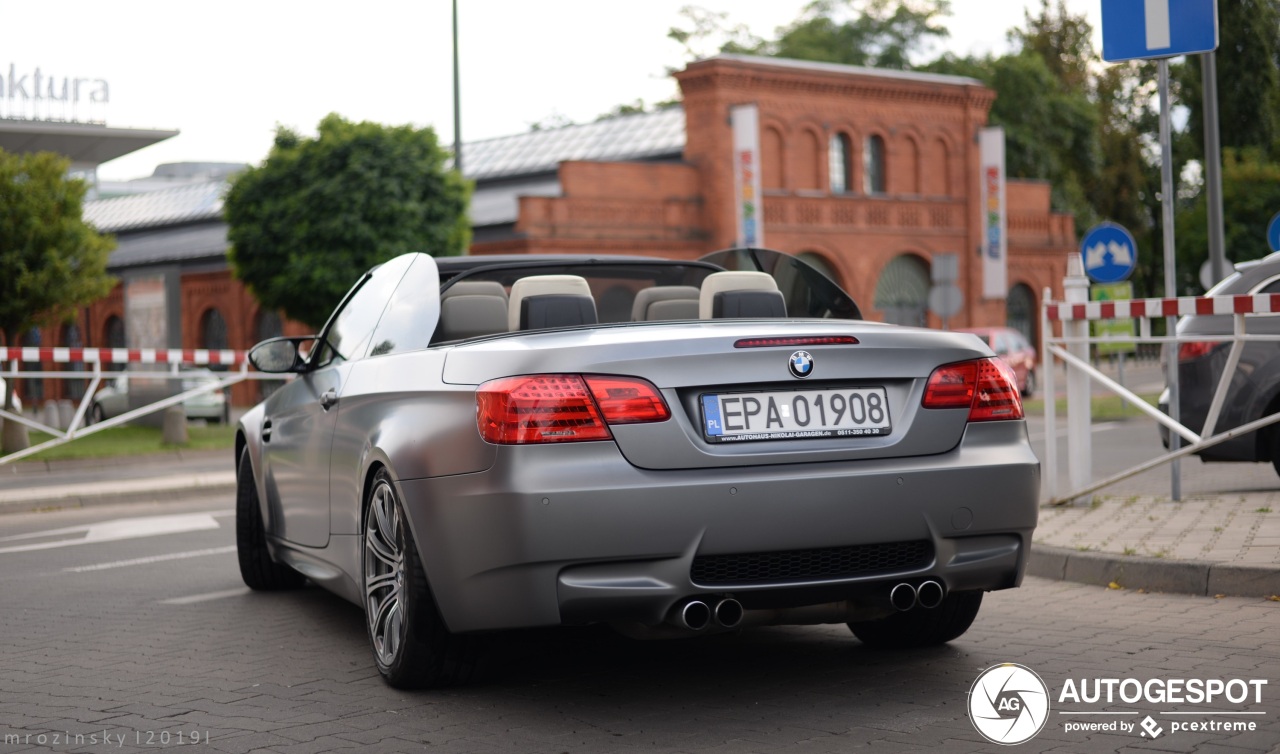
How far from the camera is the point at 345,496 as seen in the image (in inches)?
227

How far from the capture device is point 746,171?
151 feet

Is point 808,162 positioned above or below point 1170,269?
above

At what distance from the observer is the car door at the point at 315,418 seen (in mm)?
6121

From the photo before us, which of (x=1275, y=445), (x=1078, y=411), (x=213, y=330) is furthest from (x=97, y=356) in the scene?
(x=213, y=330)

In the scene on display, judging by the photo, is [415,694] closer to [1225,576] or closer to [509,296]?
[509,296]

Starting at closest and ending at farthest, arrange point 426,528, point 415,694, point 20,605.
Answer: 1. point 426,528
2. point 415,694
3. point 20,605

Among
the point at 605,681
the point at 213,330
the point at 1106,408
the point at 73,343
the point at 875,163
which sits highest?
the point at 875,163

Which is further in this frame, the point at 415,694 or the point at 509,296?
the point at 509,296

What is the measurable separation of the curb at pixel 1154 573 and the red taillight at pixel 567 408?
352 centimetres

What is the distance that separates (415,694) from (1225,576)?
3.80 metres

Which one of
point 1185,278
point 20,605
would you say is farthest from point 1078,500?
point 1185,278

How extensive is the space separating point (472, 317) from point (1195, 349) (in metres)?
7.14

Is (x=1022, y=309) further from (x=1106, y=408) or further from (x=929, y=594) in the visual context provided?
(x=929, y=594)

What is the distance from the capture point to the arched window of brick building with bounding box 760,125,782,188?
4788cm
